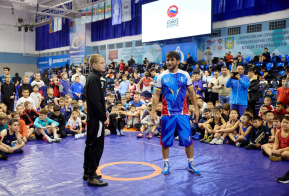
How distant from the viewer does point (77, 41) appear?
2622cm

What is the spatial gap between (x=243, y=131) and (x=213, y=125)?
860mm

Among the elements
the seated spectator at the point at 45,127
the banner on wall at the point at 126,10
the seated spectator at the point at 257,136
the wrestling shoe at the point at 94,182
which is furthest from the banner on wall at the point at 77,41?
the wrestling shoe at the point at 94,182

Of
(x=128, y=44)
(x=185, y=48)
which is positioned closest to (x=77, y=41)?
(x=128, y=44)

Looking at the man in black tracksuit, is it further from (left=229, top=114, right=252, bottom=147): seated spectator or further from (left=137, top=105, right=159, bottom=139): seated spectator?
(left=229, top=114, right=252, bottom=147): seated spectator

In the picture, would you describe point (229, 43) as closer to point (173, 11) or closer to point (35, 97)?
point (173, 11)

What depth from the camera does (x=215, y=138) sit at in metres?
6.34

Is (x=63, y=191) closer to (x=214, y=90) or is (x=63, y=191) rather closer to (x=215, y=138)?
(x=215, y=138)

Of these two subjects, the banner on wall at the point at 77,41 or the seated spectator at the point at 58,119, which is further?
the banner on wall at the point at 77,41

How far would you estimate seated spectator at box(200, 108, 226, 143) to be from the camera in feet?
21.2

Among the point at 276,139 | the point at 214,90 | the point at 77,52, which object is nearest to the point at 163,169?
the point at 276,139

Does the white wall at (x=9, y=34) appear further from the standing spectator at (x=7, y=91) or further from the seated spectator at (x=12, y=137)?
the seated spectator at (x=12, y=137)

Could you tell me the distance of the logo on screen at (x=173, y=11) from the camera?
16141mm

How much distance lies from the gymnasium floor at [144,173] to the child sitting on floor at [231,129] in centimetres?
35

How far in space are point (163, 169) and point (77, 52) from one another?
78.9 feet
